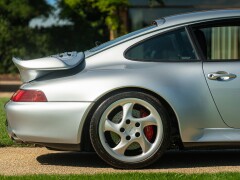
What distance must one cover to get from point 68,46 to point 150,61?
20628 millimetres

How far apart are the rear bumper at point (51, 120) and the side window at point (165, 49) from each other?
717mm

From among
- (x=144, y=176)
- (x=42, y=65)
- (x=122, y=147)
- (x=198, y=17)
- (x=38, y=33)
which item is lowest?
(x=38, y=33)

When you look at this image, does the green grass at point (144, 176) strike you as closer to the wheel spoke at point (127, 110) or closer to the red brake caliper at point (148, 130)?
the red brake caliper at point (148, 130)

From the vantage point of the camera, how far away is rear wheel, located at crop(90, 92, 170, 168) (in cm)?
583

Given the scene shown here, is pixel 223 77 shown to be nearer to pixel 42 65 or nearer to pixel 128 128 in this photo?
pixel 128 128

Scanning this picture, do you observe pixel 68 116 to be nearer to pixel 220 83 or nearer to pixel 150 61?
pixel 150 61

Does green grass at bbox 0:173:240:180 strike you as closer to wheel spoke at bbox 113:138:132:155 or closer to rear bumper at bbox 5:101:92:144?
wheel spoke at bbox 113:138:132:155

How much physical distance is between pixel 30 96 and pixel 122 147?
0.96m

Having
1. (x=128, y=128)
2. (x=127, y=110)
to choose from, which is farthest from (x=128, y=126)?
(x=127, y=110)

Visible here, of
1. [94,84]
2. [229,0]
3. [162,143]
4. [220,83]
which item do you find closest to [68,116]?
[94,84]

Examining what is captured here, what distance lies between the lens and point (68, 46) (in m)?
26.5

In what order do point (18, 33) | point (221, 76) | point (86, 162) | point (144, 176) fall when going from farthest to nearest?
point (18, 33) → point (86, 162) → point (221, 76) → point (144, 176)

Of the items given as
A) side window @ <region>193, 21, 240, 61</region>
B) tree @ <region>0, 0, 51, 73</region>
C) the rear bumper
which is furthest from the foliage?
the rear bumper

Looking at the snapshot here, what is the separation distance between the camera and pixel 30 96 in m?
5.92
